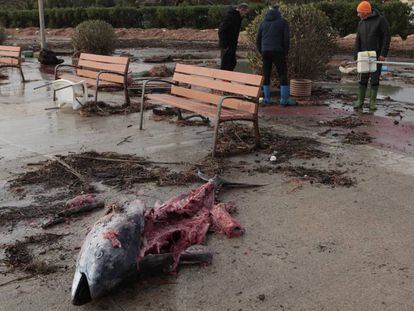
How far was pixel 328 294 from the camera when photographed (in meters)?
3.34

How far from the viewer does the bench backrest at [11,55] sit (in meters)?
12.8

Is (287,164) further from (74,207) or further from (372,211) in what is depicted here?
(74,207)

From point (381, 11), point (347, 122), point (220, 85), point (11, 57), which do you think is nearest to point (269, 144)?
point (220, 85)

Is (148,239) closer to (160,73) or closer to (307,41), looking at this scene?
(307,41)

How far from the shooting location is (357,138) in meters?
6.98

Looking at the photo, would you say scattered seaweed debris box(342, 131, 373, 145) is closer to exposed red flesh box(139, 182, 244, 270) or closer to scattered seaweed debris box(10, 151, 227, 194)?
scattered seaweed debris box(10, 151, 227, 194)

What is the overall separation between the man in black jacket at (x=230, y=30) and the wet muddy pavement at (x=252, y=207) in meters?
3.34

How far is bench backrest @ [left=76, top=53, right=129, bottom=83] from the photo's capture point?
9.30 meters

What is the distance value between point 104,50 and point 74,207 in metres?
13.6

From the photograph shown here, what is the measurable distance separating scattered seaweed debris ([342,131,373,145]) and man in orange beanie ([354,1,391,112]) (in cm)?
189

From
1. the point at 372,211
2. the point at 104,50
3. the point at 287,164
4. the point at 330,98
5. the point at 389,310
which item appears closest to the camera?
the point at 389,310

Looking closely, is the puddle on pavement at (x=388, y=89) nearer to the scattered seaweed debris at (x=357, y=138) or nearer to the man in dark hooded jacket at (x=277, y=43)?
the man in dark hooded jacket at (x=277, y=43)

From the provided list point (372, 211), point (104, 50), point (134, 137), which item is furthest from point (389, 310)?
point (104, 50)

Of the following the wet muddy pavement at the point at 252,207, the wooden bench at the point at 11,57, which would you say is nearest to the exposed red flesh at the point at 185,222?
the wet muddy pavement at the point at 252,207
